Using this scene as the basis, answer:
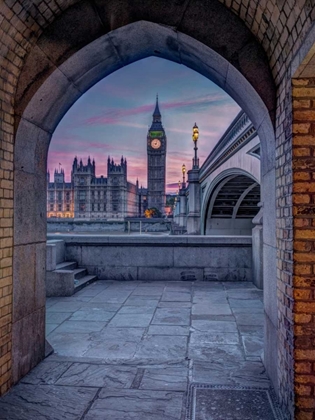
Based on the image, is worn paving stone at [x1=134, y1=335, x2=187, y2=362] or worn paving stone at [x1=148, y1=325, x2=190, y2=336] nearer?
worn paving stone at [x1=134, y1=335, x2=187, y2=362]

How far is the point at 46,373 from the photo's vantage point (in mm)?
4586

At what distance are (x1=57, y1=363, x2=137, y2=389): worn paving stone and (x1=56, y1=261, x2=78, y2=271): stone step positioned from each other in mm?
5571

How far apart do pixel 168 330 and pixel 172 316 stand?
35.3 inches

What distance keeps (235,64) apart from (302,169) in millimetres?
1594

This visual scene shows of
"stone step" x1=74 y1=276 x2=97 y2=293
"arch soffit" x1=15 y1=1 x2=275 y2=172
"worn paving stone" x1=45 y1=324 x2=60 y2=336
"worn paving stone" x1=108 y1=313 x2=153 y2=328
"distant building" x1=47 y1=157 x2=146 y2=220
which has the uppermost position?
"distant building" x1=47 y1=157 x2=146 y2=220

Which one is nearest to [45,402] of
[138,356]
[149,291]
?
[138,356]

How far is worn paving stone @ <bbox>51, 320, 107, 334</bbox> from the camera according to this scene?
20.7 ft

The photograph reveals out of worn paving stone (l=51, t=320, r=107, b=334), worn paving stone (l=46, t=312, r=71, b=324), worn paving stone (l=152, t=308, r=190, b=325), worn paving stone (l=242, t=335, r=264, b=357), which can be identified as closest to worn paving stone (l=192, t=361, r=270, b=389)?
worn paving stone (l=242, t=335, r=264, b=357)

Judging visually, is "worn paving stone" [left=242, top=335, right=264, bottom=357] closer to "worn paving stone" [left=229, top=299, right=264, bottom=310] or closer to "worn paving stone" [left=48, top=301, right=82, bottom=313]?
"worn paving stone" [left=229, top=299, right=264, bottom=310]

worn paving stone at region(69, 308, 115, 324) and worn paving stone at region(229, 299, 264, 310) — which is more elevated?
worn paving stone at region(229, 299, 264, 310)

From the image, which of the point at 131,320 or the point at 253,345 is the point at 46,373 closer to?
the point at 131,320

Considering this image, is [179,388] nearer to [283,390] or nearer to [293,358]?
[283,390]

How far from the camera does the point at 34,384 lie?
14.1ft

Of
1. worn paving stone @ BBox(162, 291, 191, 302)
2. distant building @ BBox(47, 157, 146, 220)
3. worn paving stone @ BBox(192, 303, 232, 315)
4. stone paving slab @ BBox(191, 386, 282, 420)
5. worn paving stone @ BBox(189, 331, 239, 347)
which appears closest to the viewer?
stone paving slab @ BBox(191, 386, 282, 420)
